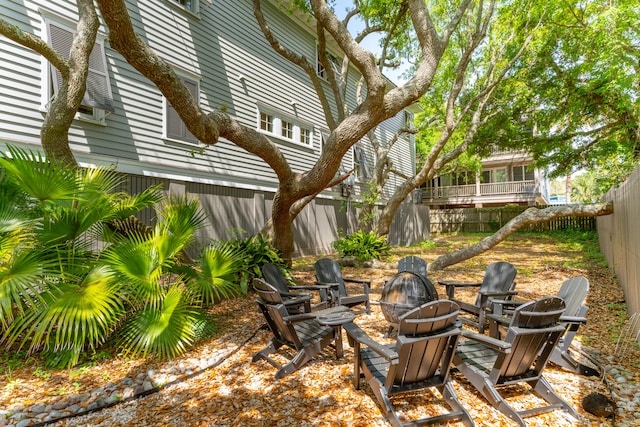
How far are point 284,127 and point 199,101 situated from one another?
3.77 m

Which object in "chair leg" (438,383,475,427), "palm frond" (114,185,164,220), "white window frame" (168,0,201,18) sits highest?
"white window frame" (168,0,201,18)

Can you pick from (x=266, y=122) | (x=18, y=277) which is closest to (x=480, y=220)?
(x=266, y=122)

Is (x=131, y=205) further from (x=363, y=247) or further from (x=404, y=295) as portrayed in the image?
(x=363, y=247)

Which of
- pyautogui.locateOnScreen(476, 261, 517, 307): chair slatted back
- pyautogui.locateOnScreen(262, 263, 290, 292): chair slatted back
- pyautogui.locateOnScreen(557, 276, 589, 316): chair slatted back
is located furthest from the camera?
pyautogui.locateOnScreen(476, 261, 517, 307): chair slatted back

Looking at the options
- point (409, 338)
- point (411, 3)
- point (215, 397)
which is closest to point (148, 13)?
point (411, 3)

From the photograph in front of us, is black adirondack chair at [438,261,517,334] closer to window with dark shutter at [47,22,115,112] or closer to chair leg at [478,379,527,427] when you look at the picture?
chair leg at [478,379,527,427]

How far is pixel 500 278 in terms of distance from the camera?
5.43 meters

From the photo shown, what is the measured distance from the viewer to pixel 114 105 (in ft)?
25.4

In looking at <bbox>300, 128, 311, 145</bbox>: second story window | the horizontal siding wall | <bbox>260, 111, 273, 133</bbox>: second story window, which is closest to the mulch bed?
the horizontal siding wall

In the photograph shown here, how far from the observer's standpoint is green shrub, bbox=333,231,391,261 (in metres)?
10.9

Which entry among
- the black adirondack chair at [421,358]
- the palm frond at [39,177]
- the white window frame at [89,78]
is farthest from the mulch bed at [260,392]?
the white window frame at [89,78]

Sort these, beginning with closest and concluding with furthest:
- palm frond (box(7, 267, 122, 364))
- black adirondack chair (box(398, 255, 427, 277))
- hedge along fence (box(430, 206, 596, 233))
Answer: palm frond (box(7, 267, 122, 364))
black adirondack chair (box(398, 255, 427, 277))
hedge along fence (box(430, 206, 596, 233))

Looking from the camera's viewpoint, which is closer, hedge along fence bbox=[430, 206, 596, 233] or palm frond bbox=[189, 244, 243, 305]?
palm frond bbox=[189, 244, 243, 305]

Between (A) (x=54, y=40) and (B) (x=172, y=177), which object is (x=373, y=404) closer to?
(B) (x=172, y=177)
